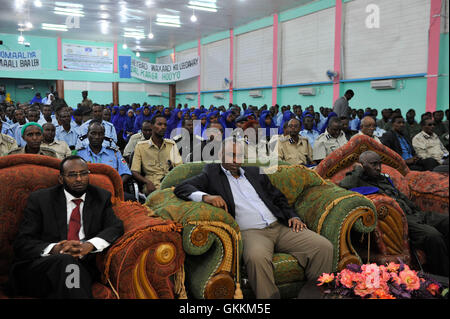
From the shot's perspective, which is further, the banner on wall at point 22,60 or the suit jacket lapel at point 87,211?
the banner on wall at point 22,60

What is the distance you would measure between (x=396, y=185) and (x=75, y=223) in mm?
2538

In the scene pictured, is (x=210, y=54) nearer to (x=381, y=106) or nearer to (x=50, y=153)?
(x=381, y=106)

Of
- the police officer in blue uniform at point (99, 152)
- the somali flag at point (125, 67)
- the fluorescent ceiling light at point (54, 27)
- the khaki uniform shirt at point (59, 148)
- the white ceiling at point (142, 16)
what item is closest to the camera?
the police officer in blue uniform at point (99, 152)

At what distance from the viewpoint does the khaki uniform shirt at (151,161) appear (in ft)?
12.5

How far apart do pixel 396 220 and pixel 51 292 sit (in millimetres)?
2232

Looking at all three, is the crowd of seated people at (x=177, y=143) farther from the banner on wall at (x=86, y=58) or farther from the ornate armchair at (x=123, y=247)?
the banner on wall at (x=86, y=58)

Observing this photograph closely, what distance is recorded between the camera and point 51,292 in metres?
1.84

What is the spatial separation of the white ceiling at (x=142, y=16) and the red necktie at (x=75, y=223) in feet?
32.3

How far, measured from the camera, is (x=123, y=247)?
79.2 inches

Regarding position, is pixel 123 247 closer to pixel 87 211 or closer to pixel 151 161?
pixel 87 211

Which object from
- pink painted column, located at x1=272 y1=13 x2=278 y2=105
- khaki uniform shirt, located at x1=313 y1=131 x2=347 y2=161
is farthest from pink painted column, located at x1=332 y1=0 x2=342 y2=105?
khaki uniform shirt, located at x1=313 y1=131 x2=347 y2=161

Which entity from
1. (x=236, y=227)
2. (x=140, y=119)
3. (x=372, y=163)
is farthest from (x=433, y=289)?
(x=140, y=119)

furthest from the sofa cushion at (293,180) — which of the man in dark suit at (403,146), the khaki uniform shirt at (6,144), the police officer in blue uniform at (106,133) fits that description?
the khaki uniform shirt at (6,144)
